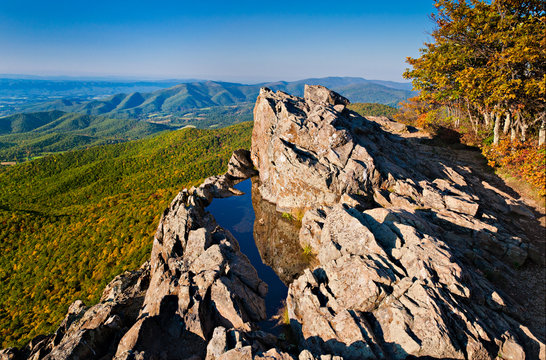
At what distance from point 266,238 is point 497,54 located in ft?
107

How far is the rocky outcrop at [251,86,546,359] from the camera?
9.92 m

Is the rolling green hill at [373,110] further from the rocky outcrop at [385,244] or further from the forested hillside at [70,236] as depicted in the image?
the rocky outcrop at [385,244]

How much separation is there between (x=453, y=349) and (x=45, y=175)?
12015 cm

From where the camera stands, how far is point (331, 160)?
71.3ft

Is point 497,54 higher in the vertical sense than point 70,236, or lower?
higher

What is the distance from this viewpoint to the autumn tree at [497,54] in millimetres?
23516

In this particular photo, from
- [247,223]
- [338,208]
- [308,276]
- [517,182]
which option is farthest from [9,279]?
[517,182]

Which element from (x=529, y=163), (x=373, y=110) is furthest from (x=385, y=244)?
(x=373, y=110)

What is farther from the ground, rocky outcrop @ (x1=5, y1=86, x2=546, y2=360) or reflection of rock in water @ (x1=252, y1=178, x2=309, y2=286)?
rocky outcrop @ (x1=5, y1=86, x2=546, y2=360)

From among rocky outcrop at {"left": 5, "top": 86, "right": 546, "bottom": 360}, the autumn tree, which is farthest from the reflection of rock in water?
the autumn tree

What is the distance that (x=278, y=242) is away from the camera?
1938 centimetres

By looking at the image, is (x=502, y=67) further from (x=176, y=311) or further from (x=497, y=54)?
(x=176, y=311)

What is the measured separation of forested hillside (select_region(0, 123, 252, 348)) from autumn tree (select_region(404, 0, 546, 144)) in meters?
44.0

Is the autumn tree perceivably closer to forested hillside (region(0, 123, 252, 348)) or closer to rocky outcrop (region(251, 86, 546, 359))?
rocky outcrop (region(251, 86, 546, 359))
